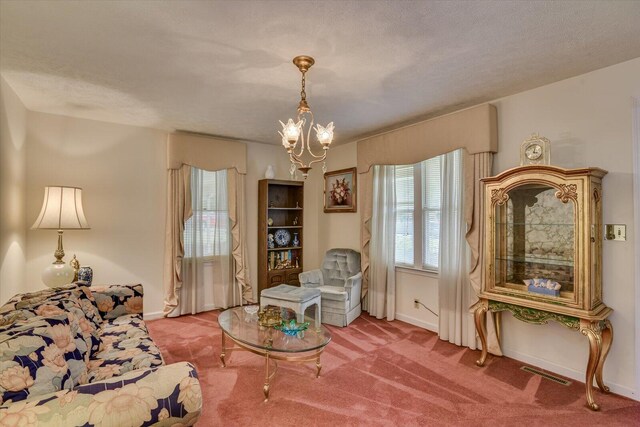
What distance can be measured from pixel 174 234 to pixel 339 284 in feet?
7.53

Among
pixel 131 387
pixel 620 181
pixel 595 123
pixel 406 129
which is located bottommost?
pixel 131 387

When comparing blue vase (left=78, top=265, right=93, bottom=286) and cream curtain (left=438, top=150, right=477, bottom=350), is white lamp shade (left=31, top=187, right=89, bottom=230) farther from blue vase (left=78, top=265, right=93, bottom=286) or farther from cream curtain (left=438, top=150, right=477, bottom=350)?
cream curtain (left=438, top=150, right=477, bottom=350)

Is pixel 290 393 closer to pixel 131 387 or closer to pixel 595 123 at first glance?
pixel 131 387

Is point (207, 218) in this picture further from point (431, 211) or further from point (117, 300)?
point (431, 211)

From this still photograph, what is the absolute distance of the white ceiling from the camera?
1.81 metres

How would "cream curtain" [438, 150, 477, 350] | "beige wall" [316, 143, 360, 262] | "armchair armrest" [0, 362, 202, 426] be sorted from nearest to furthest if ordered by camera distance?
"armchair armrest" [0, 362, 202, 426] → "cream curtain" [438, 150, 477, 350] → "beige wall" [316, 143, 360, 262]

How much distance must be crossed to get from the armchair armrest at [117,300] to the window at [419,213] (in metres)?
3.00

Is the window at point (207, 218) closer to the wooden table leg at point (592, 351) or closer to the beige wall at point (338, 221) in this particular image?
the beige wall at point (338, 221)

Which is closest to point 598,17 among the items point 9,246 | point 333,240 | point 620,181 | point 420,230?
point 620,181

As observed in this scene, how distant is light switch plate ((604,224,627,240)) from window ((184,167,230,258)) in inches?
166

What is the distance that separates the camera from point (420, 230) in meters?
4.00

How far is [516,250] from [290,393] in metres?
2.27

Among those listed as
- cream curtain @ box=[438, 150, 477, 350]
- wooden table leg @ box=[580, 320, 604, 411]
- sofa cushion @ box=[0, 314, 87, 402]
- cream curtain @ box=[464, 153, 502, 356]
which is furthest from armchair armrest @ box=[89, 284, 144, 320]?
wooden table leg @ box=[580, 320, 604, 411]

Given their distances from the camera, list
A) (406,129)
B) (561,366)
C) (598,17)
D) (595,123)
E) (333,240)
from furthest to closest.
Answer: (333,240), (406,129), (561,366), (595,123), (598,17)
